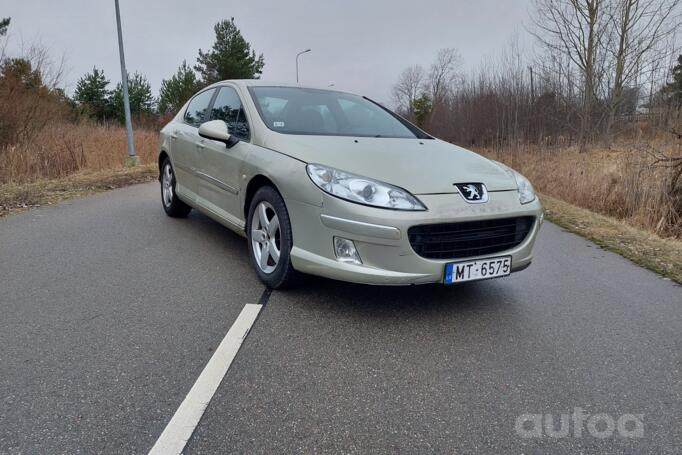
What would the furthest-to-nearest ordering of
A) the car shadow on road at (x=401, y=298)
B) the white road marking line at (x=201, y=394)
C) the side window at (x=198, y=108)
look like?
the side window at (x=198, y=108)
the car shadow on road at (x=401, y=298)
the white road marking line at (x=201, y=394)

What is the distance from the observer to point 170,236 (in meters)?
5.17

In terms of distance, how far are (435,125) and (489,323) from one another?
112 ft

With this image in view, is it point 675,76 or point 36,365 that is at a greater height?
point 675,76

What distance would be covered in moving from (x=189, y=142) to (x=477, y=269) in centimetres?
338

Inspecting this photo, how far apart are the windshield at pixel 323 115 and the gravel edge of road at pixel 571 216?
8.78ft

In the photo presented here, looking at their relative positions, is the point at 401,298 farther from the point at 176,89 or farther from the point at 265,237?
the point at 176,89

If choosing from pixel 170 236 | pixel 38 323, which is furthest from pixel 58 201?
pixel 38 323

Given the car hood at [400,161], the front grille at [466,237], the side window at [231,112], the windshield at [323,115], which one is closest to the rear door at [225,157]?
the side window at [231,112]

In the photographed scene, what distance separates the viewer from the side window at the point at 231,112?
399 cm

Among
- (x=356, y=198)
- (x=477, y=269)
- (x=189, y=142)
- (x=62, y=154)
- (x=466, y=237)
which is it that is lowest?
(x=477, y=269)

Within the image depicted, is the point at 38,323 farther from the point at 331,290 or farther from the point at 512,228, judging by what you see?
the point at 512,228

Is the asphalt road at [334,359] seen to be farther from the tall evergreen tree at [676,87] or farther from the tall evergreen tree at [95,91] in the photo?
the tall evergreen tree at [95,91]

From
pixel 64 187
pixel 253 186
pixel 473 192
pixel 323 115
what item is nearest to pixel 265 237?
pixel 253 186

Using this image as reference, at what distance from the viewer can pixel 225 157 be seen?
13.4 feet
